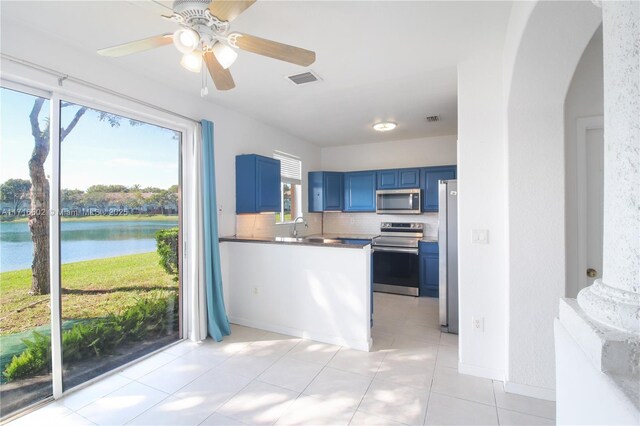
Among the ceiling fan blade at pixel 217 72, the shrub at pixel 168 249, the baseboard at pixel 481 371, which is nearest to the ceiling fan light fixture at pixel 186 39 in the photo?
the ceiling fan blade at pixel 217 72

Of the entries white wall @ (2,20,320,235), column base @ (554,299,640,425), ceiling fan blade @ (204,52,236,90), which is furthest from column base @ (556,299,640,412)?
white wall @ (2,20,320,235)

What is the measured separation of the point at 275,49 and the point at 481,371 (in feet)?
9.22

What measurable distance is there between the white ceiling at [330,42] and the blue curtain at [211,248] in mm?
627

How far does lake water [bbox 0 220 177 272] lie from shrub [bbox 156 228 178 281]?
6 centimetres

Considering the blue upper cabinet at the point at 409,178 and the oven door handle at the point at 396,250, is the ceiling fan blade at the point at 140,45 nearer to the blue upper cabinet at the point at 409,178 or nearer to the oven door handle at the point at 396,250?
the oven door handle at the point at 396,250

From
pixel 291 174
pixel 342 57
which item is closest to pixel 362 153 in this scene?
pixel 291 174

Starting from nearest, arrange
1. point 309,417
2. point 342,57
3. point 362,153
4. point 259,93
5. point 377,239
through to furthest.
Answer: point 309,417 → point 342,57 → point 259,93 → point 377,239 → point 362,153

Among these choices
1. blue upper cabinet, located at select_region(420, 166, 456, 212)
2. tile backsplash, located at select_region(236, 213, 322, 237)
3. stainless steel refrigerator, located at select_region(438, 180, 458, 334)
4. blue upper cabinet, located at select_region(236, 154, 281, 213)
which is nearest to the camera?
stainless steel refrigerator, located at select_region(438, 180, 458, 334)

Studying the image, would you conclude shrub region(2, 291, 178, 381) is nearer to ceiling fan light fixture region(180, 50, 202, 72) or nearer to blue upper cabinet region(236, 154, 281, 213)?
blue upper cabinet region(236, 154, 281, 213)

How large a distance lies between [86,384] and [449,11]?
375 cm

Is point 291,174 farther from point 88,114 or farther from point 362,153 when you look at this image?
point 88,114

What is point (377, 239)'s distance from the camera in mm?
5047

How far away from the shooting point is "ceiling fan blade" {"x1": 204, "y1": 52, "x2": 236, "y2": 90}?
5.66ft

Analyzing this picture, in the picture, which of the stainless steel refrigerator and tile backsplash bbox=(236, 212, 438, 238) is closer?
the stainless steel refrigerator
